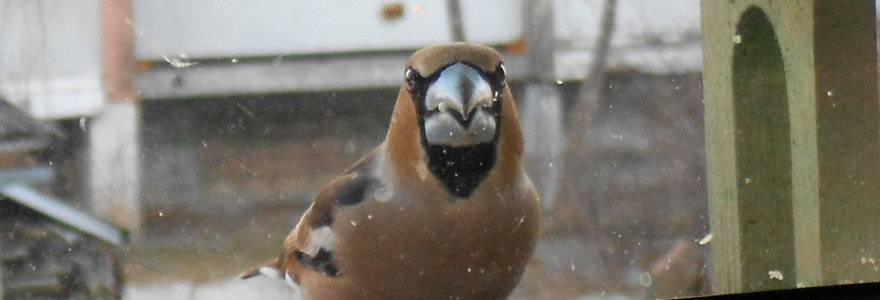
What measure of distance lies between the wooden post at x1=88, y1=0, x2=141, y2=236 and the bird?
176 millimetres

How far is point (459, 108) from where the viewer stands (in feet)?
2.64

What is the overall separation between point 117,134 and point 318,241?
212 mm

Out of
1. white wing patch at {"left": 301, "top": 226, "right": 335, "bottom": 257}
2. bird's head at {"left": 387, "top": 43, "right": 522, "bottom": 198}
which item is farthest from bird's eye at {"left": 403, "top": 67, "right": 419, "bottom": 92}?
white wing patch at {"left": 301, "top": 226, "right": 335, "bottom": 257}

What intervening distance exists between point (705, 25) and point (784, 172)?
6.8 inches

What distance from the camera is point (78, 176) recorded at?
946 mm

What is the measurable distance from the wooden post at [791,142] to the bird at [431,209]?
0.87 ft

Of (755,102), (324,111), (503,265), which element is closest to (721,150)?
(755,102)

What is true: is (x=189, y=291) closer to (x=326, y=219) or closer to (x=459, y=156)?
(x=326, y=219)

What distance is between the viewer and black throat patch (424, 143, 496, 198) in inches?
34.1

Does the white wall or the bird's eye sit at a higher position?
the white wall

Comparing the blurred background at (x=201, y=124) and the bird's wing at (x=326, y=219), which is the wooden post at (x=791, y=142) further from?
the bird's wing at (x=326, y=219)

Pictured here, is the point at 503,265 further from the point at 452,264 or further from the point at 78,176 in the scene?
the point at 78,176

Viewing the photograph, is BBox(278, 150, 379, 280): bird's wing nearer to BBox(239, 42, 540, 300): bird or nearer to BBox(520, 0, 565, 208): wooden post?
BBox(239, 42, 540, 300): bird

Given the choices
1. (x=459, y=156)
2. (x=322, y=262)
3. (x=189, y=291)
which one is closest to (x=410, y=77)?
(x=459, y=156)
